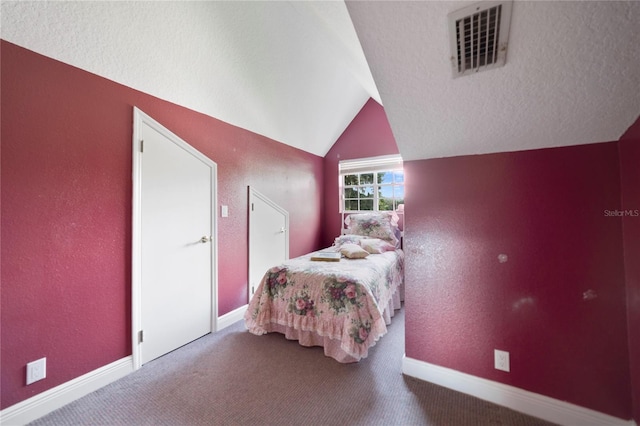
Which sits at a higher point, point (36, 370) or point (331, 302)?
point (331, 302)

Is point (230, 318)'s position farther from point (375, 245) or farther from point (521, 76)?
point (521, 76)

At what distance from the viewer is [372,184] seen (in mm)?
4117

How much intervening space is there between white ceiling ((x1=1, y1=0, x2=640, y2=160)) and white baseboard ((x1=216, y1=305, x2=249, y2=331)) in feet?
6.73

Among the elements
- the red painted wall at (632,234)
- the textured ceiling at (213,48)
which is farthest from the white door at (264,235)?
the red painted wall at (632,234)

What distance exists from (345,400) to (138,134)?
2330mm

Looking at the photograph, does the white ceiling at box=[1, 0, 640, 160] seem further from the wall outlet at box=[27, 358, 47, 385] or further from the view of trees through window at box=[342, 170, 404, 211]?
the view of trees through window at box=[342, 170, 404, 211]

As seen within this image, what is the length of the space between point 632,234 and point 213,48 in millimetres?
2815

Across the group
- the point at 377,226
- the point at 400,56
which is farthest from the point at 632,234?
the point at 377,226

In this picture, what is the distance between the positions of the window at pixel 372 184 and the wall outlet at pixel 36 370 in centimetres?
368

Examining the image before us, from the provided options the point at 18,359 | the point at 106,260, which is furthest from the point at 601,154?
the point at 18,359

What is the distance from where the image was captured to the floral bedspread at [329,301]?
6.20ft

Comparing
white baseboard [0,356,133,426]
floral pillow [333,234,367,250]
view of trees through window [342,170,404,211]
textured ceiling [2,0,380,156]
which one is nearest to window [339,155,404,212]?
view of trees through window [342,170,404,211]

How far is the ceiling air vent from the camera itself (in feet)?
3.00

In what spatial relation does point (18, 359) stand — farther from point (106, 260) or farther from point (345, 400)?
point (345, 400)
